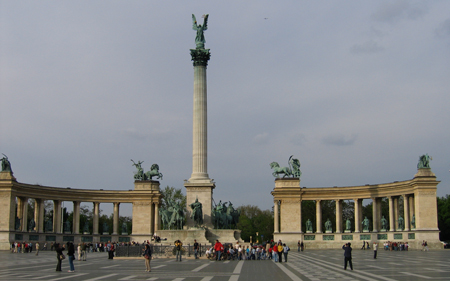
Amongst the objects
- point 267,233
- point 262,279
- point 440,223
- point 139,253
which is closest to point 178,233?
point 139,253

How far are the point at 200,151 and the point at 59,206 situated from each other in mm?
39792

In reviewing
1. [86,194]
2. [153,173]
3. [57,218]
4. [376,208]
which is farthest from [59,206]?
[376,208]

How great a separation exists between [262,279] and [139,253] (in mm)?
26006

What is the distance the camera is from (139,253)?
48.1 metres

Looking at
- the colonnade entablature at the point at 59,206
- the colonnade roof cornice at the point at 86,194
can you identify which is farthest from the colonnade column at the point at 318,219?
the colonnade entablature at the point at 59,206

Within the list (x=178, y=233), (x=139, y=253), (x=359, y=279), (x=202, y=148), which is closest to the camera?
(x=359, y=279)

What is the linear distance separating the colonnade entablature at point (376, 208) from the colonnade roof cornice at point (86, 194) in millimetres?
23769

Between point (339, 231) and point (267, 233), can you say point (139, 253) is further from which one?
point (267, 233)

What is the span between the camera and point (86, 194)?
3457 inches

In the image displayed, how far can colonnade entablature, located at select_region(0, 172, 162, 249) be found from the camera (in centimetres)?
7450

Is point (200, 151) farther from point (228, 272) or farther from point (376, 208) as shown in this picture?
point (376, 208)

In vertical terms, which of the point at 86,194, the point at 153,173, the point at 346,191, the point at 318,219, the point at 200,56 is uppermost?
the point at 200,56

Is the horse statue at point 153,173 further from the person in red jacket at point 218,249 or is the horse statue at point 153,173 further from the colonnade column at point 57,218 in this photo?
the person in red jacket at point 218,249

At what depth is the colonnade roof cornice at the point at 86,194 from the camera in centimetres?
8069
